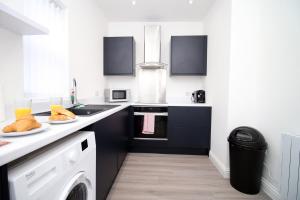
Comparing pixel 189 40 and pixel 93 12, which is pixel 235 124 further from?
pixel 93 12

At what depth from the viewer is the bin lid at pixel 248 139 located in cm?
151

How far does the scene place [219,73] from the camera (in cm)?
213

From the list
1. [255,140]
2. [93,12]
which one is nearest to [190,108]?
[255,140]

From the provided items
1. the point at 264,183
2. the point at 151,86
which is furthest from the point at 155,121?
the point at 264,183

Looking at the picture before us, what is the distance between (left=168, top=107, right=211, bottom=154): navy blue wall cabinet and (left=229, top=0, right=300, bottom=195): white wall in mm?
685

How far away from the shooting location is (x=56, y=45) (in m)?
1.66

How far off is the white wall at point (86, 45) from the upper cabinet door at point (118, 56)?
0.11 metres

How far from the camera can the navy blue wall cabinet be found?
2496mm

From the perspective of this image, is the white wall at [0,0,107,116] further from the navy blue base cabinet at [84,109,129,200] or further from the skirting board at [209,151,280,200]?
the skirting board at [209,151,280,200]

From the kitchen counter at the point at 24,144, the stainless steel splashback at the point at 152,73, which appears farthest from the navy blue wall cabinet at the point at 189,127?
the kitchen counter at the point at 24,144

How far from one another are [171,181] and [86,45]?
2.25 meters

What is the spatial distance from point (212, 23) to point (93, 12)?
6.53 ft

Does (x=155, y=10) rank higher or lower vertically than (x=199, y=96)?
higher

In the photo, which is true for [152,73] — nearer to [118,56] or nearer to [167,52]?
[167,52]
